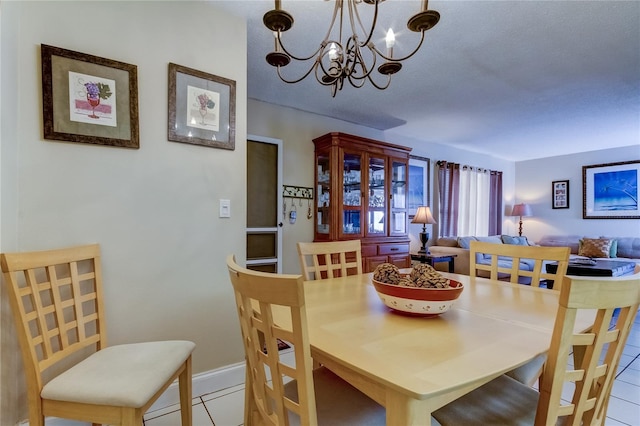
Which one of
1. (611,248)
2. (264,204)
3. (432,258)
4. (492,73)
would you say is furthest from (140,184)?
(611,248)

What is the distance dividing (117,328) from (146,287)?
0.23 metres

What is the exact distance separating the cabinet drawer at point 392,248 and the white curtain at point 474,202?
1.87 meters

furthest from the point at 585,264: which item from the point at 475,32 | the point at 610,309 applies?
the point at 610,309

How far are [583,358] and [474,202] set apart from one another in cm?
521

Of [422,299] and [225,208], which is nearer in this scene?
[422,299]

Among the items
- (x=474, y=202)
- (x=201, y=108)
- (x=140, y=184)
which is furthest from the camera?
(x=474, y=202)

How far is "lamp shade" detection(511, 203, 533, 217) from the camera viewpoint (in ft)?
18.9

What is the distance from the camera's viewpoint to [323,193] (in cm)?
357

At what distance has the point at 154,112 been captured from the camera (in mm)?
1656

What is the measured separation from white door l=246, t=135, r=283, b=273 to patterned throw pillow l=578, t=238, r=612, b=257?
4.90m

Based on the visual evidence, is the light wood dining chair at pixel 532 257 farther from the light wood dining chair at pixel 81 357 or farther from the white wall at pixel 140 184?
the light wood dining chair at pixel 81 357

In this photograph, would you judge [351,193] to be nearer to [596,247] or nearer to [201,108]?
[201,108]

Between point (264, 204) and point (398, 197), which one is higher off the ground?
point (398, 197)

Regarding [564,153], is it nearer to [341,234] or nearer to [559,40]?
[559,40]
